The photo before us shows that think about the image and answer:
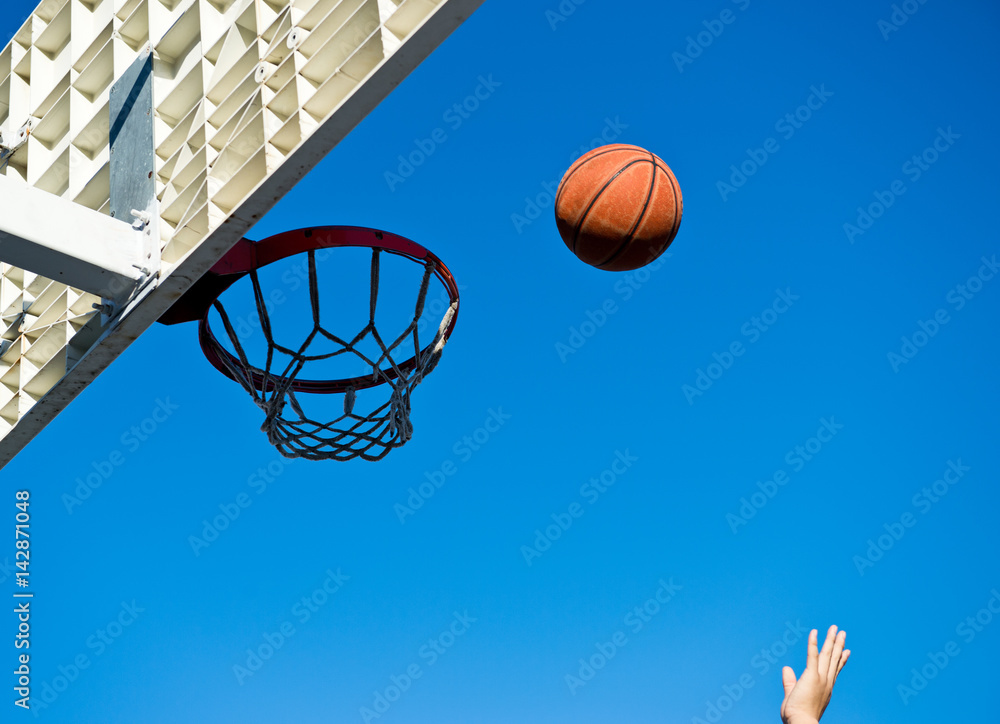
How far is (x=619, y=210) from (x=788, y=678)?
298 centimetres

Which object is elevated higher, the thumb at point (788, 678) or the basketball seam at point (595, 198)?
the basketball seam at point (595, 198)

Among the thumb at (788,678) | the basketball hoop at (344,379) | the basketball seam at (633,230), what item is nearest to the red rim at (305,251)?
the basketball hoop at (344,379)

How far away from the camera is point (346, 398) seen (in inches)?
232

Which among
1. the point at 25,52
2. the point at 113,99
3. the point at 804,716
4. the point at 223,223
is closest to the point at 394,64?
the point at 223,223

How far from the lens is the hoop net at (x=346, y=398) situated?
556cm

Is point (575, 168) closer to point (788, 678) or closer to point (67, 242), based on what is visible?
point (67, 242)

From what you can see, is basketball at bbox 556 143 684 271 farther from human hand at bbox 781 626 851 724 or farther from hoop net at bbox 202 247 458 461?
human hand at bbox 781 626 851 724

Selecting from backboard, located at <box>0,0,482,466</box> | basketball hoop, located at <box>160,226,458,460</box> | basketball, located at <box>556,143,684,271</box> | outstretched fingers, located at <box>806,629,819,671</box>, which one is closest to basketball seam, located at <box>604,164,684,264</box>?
basketball, located at <box>556,143,684,271</box>

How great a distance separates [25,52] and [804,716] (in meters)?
5.17

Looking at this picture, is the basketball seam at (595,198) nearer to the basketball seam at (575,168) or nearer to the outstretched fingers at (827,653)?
the basketball seam at (575,168)

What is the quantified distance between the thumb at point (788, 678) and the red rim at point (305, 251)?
311 centimetres

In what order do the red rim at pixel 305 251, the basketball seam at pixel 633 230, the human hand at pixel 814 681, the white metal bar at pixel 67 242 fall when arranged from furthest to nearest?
the basketball seam at pixel 633 230 < the red rim at pixel 305 251 < the white metal bar at pixel 67 242 < the human hand at pixel 814 681

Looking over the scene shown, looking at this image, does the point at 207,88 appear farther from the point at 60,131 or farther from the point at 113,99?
the point at 60,131

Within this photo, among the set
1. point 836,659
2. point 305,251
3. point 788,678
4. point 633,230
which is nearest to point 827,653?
point 836,659
